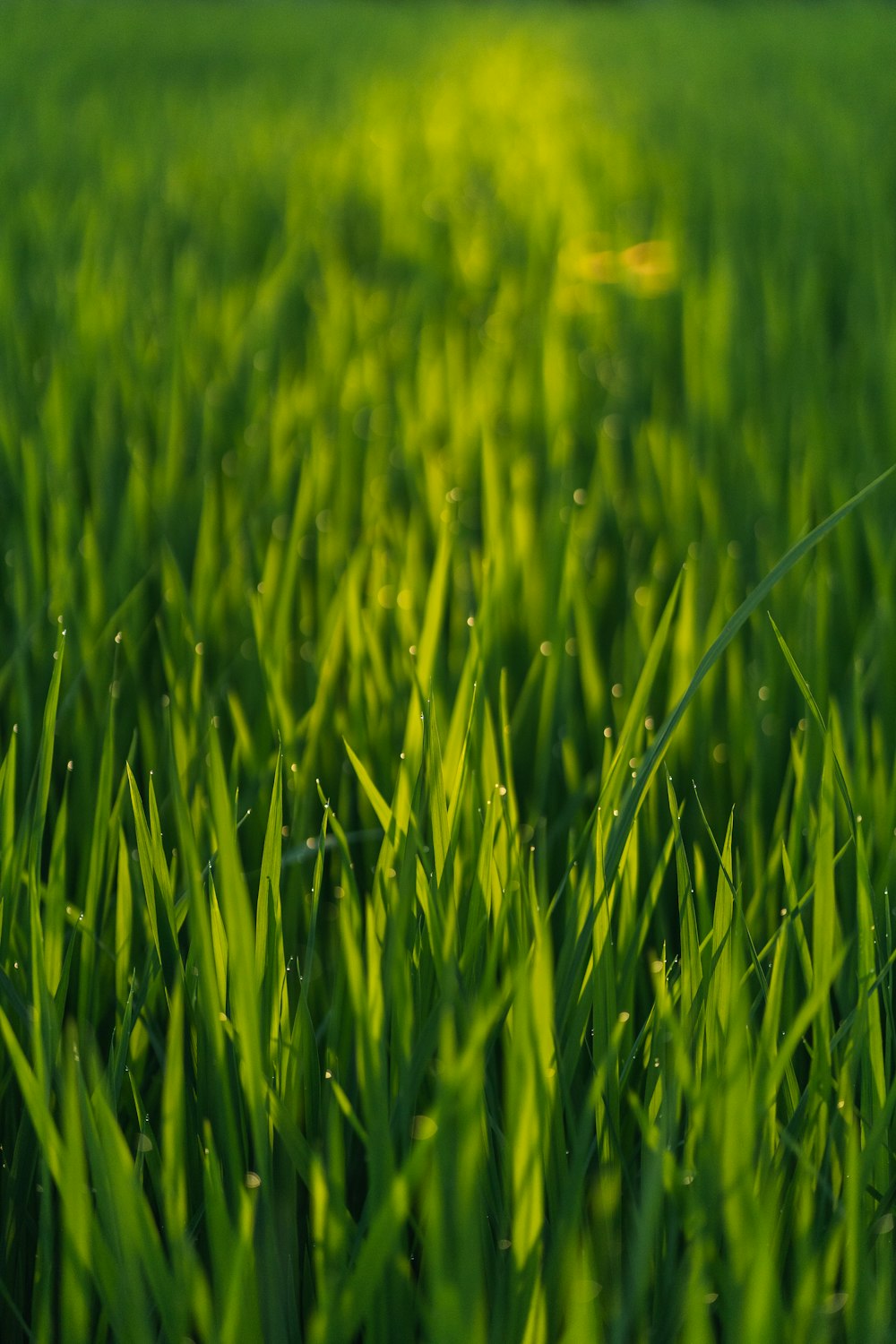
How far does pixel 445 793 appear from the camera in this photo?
0.50m

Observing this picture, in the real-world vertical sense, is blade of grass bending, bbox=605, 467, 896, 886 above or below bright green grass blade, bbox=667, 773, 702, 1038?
above

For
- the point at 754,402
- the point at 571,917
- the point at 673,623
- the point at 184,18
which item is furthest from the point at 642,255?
the point at 184,18

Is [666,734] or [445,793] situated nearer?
[666,734]

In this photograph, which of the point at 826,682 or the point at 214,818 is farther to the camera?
the point at 826,682

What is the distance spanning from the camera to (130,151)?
7.89 ft

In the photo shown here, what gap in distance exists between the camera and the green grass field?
1.09ft

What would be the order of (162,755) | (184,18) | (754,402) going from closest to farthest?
(162,755) < (754,402) < (184,18)

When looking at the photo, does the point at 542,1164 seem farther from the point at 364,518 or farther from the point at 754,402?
the point at 754,402

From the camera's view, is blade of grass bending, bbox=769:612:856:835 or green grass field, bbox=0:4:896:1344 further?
blade of grass bending, bbox=769:612:856:835

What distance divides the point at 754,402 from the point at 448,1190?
98 centimetres

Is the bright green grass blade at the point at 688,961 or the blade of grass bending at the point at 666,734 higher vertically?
the blade of grass bending at the point at 666,734

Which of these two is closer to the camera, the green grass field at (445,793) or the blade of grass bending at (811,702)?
the green grass field at (445,793)

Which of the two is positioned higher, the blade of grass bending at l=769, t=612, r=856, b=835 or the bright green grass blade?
the blade of grass bending at l=769, t=612, r=856, b=835

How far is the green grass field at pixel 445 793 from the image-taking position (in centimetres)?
33
